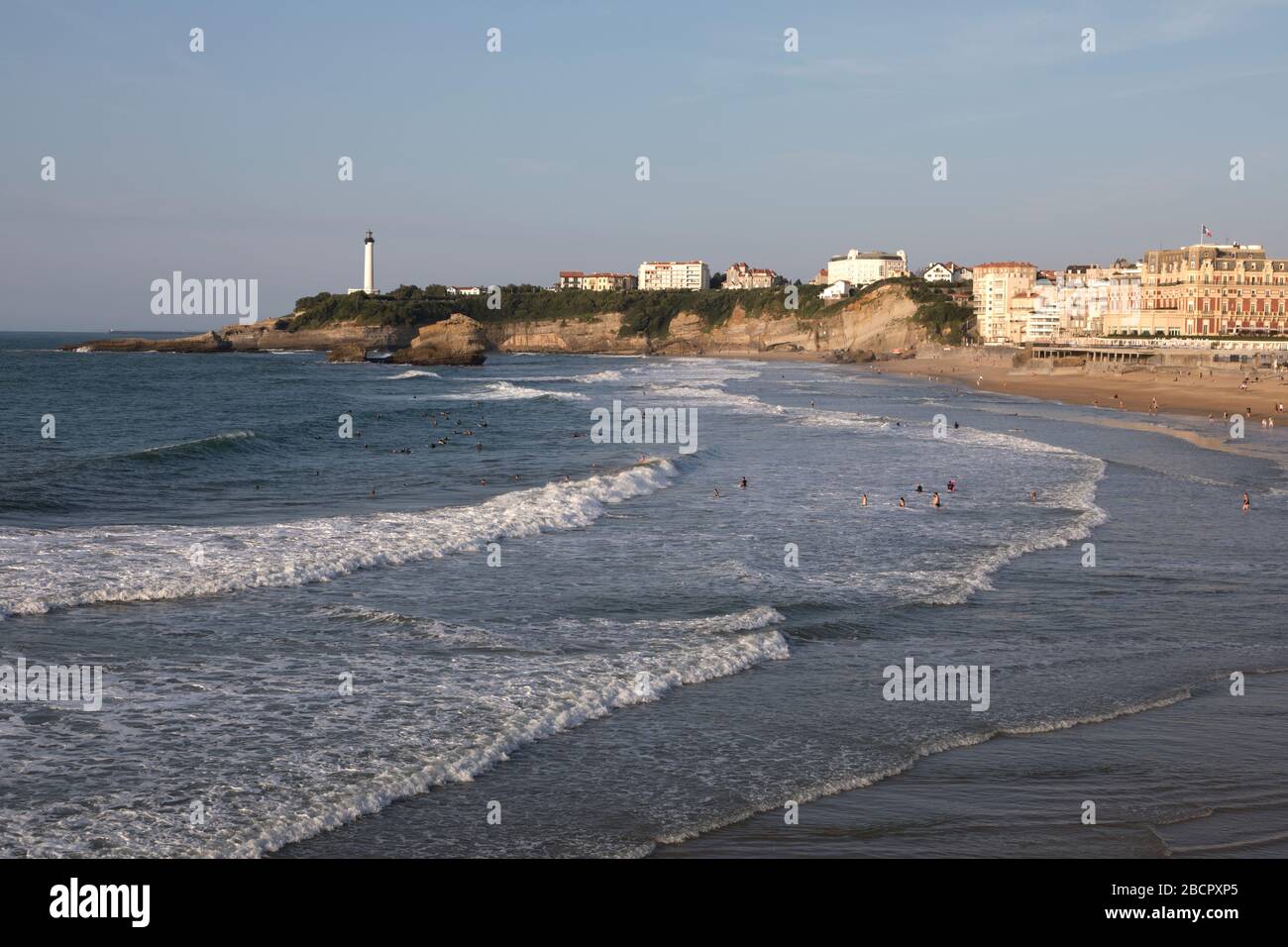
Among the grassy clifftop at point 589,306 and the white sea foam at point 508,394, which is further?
the grassy clifftop at point 589,306

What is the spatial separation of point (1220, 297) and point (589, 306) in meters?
103

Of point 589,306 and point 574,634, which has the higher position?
point 589,306

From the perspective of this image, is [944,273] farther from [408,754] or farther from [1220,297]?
[408,754]

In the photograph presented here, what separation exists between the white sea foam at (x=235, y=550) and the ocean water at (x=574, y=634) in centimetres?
10

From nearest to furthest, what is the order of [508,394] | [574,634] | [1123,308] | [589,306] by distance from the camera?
1. [574,634]
2. [508,394]
3. [1123,308]
4. [589,306]

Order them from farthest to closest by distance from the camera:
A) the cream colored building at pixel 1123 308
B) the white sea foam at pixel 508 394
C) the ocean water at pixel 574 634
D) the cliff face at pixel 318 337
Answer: the cliff face at pixel 318 337 < the cream colored building at pixel 1123 308 < the white sea foam at pixel 508 394 < the ocean water at pixel 574 634

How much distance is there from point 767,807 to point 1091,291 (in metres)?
131

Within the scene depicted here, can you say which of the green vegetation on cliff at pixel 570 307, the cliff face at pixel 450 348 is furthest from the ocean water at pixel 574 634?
the green vegetation on cliff at pixel 570 307

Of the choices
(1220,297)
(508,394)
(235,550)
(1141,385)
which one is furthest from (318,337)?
(235,550)

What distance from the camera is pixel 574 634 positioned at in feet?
49.9

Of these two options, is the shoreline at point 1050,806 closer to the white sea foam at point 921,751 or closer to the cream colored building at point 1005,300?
the white sea foam at point 921,751

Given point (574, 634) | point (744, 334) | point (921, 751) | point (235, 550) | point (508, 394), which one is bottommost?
point (921, 751)

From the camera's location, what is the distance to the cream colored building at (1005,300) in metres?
136
